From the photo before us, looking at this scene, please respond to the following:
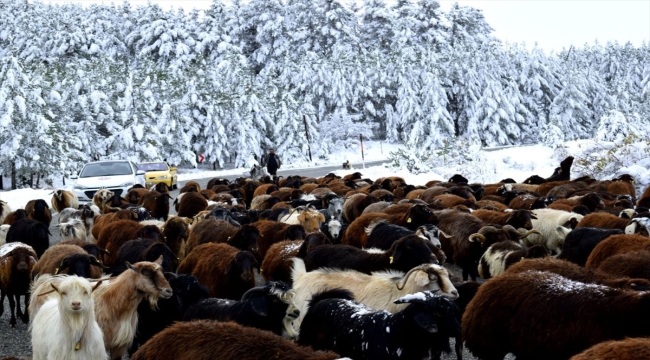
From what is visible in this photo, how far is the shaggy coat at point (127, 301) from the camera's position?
7207mm

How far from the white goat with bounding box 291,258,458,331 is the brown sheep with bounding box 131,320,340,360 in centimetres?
204

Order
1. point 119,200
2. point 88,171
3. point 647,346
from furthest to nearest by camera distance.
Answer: point 88,171 → point 119,200 → point 647,346

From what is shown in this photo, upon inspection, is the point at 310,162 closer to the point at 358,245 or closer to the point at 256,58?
the point at 256,58

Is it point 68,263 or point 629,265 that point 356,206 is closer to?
point 68,263

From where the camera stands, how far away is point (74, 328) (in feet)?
20.9

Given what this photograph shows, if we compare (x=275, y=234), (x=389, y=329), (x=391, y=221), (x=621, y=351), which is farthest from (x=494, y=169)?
(x=621, y=351)

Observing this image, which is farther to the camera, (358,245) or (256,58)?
(256,58)

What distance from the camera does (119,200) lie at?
1844 centimetres

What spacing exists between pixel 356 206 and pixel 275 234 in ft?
15.9

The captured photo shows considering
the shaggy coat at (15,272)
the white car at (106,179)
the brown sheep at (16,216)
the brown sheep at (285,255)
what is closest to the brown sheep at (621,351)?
the brown sheep at (285,255)

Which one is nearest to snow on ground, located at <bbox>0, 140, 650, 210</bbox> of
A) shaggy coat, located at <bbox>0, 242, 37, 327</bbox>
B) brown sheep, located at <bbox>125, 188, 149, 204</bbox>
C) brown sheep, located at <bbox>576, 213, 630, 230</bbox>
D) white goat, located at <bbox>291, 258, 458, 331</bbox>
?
brown sheep, located at <bbox>125, 188, 149, 204</bbox>

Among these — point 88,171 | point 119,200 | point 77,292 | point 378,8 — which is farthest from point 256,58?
point 77,292

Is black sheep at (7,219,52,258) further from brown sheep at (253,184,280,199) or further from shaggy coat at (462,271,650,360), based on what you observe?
brown sheep at (253,184,280,199)

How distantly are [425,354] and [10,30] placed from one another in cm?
8918
